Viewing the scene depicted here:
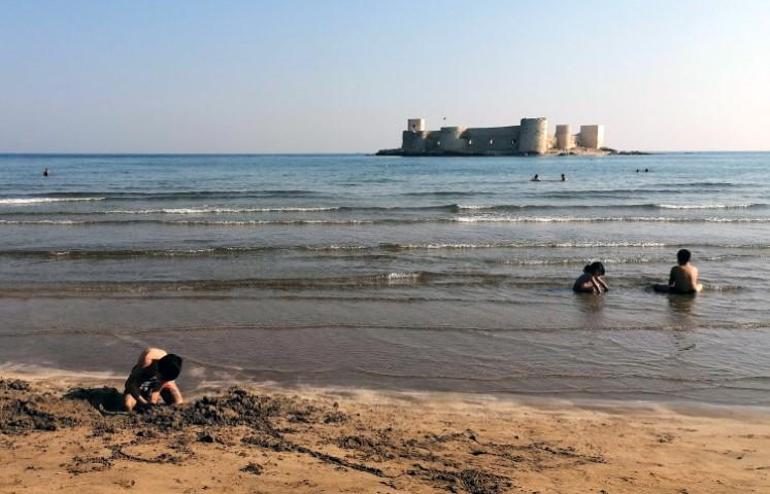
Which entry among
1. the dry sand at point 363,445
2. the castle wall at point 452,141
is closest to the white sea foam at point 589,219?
the dry sand at point 363,445

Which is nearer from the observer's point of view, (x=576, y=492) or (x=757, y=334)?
(x=576, y=492)

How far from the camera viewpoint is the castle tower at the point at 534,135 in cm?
11562

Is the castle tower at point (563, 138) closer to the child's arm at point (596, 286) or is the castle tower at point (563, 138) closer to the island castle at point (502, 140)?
the island castle at point (502, 140)

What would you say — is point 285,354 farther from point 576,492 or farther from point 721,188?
point 721,188

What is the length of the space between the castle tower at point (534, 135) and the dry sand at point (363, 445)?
113494 millimetres

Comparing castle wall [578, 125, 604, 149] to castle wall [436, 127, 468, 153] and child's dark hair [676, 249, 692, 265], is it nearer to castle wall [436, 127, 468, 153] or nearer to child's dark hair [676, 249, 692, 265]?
castle wall [436, 127, 468, 153]

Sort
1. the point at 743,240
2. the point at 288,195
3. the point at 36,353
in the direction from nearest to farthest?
the point at 36,353
the point at 743,240
the point at 288,195

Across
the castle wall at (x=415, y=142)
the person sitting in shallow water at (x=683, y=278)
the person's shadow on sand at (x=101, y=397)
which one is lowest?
the person's shadow on sand at (x=101, y=397)

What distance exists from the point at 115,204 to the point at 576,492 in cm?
2838

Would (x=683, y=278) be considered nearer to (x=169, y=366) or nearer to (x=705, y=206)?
(x=169, y=366)

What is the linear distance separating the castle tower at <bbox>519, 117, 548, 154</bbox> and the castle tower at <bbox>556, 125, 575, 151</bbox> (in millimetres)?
7345

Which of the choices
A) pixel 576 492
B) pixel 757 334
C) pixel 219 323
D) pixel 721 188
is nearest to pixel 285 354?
pixel 219 323

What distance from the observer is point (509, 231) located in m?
20.7

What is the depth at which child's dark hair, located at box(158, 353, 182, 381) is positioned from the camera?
6.23m
